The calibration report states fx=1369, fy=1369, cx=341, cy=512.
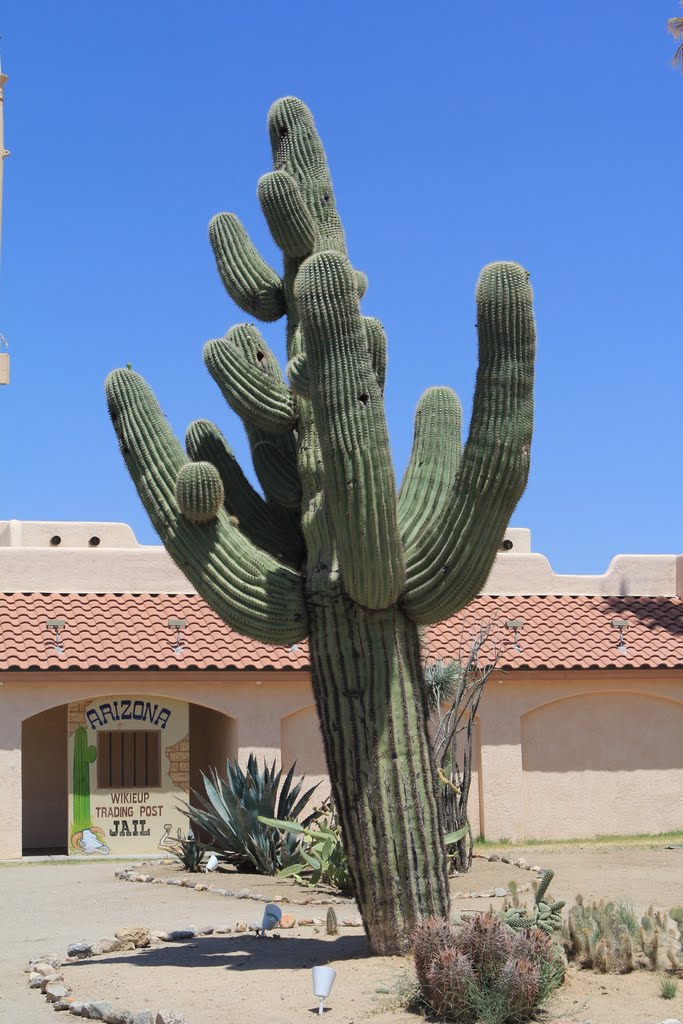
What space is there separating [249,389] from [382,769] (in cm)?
298

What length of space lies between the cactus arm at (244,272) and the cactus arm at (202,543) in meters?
1.21

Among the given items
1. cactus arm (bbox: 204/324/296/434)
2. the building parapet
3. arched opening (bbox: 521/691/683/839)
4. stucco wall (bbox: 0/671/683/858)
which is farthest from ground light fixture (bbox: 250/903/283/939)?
arched opening (bbox: 521/691/683/839)

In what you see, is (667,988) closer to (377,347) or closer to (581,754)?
(377,347)

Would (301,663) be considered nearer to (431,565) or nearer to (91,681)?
(91,681)

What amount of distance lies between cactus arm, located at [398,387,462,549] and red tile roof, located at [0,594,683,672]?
968 cm

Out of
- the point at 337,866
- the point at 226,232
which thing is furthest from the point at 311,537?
the point at 337,866

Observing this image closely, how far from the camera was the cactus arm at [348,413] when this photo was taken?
8.57 m

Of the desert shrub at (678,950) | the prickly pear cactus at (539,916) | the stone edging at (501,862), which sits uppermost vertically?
the prickly pear cactus at (539,916)

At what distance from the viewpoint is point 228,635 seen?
66.2ft

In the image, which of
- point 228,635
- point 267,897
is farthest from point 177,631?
point 267,897

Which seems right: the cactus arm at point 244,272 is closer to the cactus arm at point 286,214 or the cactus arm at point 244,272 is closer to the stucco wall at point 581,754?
the cactus arm at point 286,214

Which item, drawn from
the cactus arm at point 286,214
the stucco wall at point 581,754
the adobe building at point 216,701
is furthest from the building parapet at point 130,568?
the cactus arm at point 286,214

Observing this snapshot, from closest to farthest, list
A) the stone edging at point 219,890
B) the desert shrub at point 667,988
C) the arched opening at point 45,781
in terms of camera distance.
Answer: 1. the desert shrub at point 667,988
2. the stone edging at point 219,890
3. the arched opening at point 45,781

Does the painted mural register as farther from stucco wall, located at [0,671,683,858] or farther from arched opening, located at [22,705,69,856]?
arched opening, located at [22,705,69,856]
